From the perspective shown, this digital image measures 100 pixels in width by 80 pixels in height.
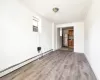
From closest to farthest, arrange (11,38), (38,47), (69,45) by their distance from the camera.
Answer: (11,38) → (38,47) → (69,45)

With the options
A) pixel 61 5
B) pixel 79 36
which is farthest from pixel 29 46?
pixel 79 36

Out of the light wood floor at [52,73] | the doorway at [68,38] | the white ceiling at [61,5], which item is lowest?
the light wood floor at [52,73]

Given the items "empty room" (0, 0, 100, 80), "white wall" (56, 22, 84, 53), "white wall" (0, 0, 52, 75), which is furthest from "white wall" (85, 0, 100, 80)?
"white wall" (56, 22, 84, 53)

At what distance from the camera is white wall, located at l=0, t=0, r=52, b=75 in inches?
84.4

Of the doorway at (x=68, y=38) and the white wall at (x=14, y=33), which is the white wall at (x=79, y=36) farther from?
the white wall at (x=14, y=33)

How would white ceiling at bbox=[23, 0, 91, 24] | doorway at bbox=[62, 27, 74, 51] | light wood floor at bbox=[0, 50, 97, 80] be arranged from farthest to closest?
doorway at bbox=[62, 27, 74, 51] → white ceiling at bbox=[23, 0, 91, 24] → light wood floor at bbox=[0, 50, 97, 80]

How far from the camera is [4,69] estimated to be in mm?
2154

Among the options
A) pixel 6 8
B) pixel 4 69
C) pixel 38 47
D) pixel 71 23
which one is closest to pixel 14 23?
pixel 6 8

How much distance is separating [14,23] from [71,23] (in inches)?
179

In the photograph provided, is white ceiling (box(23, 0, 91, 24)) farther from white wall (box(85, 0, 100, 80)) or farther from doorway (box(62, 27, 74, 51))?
doorway (box(62, 27, 74, 51))

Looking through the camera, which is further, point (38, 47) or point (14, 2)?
point (38, 47)

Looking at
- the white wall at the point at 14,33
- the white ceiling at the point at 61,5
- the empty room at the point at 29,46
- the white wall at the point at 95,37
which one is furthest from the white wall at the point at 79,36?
the white wall at the point at 14,33

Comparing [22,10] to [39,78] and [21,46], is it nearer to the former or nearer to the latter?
[21,46]

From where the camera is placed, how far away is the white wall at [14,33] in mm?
2143
